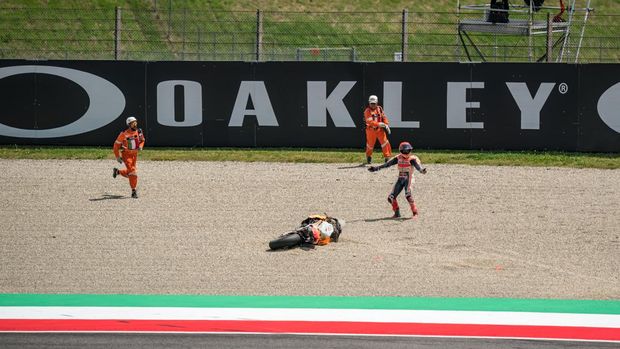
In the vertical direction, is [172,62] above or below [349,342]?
above

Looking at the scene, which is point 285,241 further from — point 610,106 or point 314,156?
point 610,106

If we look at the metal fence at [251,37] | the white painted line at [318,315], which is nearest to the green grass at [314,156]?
the metal fence at [251,37]

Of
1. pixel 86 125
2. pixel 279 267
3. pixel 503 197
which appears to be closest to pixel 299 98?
pixel 86 125

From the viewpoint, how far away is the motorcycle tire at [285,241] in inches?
594

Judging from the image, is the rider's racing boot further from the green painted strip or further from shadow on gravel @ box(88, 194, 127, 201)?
shadow on gravel @ box(88, 194, 127, 201)

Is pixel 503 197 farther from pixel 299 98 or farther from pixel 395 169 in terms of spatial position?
pixel 299 98

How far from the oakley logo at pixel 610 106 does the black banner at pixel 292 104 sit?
14.8 inches

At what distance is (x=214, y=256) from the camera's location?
1495cm

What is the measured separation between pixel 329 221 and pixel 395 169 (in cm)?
761

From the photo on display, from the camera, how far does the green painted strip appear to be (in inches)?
481

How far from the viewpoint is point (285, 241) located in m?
15.1

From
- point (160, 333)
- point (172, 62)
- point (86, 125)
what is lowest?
point (160, 333)

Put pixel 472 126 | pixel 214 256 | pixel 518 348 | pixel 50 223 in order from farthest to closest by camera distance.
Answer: pixel 472 126 < pixel 50 223 < pixel 214 256 < pixel 518 348

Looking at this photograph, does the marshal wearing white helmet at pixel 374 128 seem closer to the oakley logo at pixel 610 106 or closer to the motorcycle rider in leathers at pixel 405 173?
the motorcycle rider in leathers at pixel 405 173
